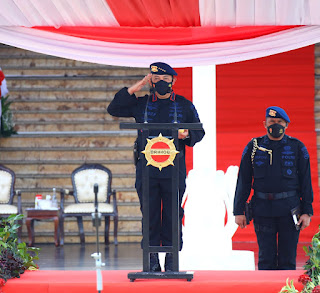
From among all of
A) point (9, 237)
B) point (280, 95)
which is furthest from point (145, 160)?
point (280, 95)

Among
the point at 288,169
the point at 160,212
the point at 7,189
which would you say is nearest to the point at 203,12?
the point at 288,169

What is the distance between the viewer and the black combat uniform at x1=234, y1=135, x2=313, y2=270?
4121mm

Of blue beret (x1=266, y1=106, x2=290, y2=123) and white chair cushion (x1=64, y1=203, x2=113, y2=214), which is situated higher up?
blue beret (x1=266, y1=106, x2=290, y2=123)

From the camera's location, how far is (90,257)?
739 centimetres

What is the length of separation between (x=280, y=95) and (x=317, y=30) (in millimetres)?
3907

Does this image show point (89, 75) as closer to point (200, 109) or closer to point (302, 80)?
point (302, 80)

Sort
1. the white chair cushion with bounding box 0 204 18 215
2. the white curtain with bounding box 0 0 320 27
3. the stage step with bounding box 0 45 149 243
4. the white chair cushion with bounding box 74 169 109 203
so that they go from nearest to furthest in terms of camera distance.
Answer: the white curtain with bounding box 0 0 320 27 < the white chair cushion with bounding box 0 204 18 215 < the white chair cushion with bounding box 74 169 109 203 < the stage step with bounding box 0 45 149 243

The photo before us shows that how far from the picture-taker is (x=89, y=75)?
29.5 ft

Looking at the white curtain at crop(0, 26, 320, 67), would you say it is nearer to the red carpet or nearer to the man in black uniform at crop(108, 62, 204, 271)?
the man in black uniform at crop(108, 62, 204, 271)

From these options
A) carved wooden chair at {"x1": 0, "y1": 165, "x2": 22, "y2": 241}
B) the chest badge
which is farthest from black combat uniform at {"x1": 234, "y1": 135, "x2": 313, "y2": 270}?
carved wooden chair at {"x1": 0, "y1": 165, "x2": 22, "y2": 241}

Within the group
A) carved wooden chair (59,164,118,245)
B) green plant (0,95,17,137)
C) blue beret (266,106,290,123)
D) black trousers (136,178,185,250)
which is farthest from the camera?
green plant (0,95,17,137)

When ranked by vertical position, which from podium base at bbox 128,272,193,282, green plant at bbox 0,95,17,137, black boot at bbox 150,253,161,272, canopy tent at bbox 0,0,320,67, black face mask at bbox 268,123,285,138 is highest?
canopy tent at bbox 0,0,320,67

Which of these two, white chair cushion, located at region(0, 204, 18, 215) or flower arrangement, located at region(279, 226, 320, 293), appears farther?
white chair cushion, located at region(0, 204, 18, 215)

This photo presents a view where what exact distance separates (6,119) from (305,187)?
17.1ft
